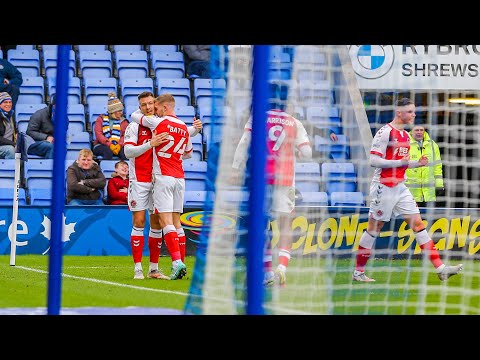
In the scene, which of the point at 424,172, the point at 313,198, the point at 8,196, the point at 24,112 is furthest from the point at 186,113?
the point at 313,198

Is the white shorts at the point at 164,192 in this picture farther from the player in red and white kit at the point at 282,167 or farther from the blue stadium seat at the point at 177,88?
the blue stadium seat at the point at 177,88

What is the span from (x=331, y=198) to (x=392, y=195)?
199 cm

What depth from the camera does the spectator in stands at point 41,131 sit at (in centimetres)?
1396

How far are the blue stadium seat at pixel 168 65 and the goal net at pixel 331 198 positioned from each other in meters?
6.52

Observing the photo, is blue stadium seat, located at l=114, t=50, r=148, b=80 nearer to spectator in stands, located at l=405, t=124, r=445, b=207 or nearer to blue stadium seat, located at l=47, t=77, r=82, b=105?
blue stadium seat, located at l=47, t=77, r=82, b=105

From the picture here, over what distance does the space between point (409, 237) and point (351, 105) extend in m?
2.97

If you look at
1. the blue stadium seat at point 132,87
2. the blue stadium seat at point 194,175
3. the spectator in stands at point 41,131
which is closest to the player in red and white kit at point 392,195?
the blue stadium seat at point 194,175

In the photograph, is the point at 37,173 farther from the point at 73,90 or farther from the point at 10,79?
the point at 73,90

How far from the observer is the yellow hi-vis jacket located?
874 centimetres

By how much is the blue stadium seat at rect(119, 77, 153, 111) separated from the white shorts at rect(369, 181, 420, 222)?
22.8 ft
